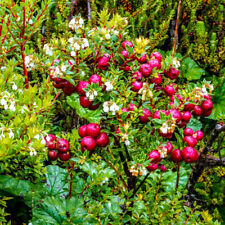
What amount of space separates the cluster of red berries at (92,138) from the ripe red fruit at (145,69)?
0.31 m

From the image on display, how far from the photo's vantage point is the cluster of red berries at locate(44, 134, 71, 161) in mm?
1142

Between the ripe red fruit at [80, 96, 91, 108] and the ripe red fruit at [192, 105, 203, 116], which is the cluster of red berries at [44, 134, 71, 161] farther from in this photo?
the ripe red fruit at [192, 105, 203, 116]

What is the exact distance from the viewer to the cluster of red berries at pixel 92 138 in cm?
104

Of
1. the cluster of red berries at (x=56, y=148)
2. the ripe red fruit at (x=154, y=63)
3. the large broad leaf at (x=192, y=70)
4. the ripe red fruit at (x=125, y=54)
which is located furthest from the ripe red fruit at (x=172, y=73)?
the large broad leaf at (x=192, y=70)

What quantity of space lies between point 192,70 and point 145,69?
221 centimetres

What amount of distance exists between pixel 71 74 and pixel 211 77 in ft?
8.20

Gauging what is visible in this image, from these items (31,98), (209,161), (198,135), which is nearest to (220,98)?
(209,161)

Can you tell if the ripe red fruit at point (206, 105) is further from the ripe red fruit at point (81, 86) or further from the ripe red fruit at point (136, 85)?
the ripe red fruit at point (81, 86)

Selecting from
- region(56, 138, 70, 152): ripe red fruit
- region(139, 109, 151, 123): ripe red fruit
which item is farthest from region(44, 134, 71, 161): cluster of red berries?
region(139, 109, 151, 123): ripe red fruit

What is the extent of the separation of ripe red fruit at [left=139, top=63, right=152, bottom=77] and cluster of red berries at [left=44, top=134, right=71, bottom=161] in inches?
18.6

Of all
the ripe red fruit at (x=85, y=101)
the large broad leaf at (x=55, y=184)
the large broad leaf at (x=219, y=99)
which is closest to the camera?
the ripe red fruit at (x=85, y=101)

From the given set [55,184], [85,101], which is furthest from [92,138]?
[55,184]

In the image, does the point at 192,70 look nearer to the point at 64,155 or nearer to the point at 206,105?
the point at 206,105

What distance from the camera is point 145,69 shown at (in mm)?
1090
